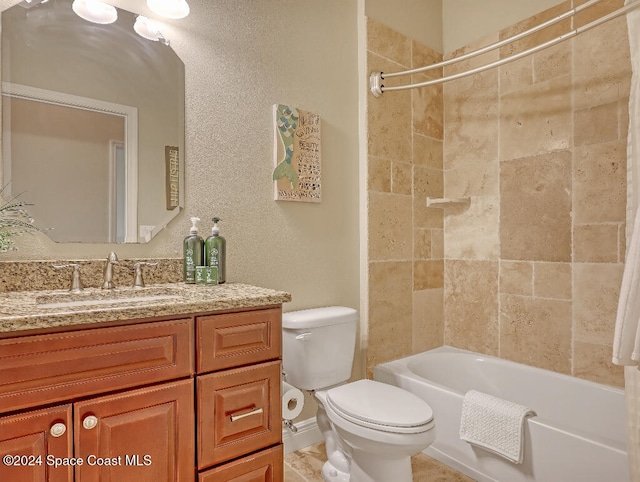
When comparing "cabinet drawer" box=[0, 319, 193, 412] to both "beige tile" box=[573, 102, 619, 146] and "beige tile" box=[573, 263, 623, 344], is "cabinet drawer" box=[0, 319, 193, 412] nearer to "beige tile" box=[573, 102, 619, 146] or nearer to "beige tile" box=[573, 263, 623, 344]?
"beige tile" box=[573, 263, 623, 344]

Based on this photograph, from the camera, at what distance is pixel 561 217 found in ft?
7.20

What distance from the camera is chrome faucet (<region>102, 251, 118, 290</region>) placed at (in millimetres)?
1443

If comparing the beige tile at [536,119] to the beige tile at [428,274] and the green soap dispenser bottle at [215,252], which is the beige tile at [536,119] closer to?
the beige tile at [428,274]

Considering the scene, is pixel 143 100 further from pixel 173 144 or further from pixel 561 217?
pixel 561 217

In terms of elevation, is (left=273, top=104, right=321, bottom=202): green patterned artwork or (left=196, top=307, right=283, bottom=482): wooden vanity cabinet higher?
(left=273, top=104, right=321, bottom=202): green patterned artwork

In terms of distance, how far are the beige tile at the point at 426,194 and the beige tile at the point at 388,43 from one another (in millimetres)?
705

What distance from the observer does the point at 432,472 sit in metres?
1.91

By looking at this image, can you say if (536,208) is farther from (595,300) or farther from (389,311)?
(389,311)

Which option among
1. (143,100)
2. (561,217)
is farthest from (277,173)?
(561,217)

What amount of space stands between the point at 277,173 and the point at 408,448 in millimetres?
1335

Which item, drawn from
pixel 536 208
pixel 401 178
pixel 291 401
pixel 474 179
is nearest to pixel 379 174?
pixel 401 178

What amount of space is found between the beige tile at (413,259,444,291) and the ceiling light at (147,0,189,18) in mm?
1882

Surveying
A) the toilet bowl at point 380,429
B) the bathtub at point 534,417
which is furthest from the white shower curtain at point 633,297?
the toilet bowl at point 380,429

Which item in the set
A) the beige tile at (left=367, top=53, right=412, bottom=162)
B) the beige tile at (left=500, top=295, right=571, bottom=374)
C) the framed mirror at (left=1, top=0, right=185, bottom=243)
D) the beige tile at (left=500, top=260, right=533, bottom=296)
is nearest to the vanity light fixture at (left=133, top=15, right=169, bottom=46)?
the framed mirror at (left=1, top=0, right=185, bottom=243)
